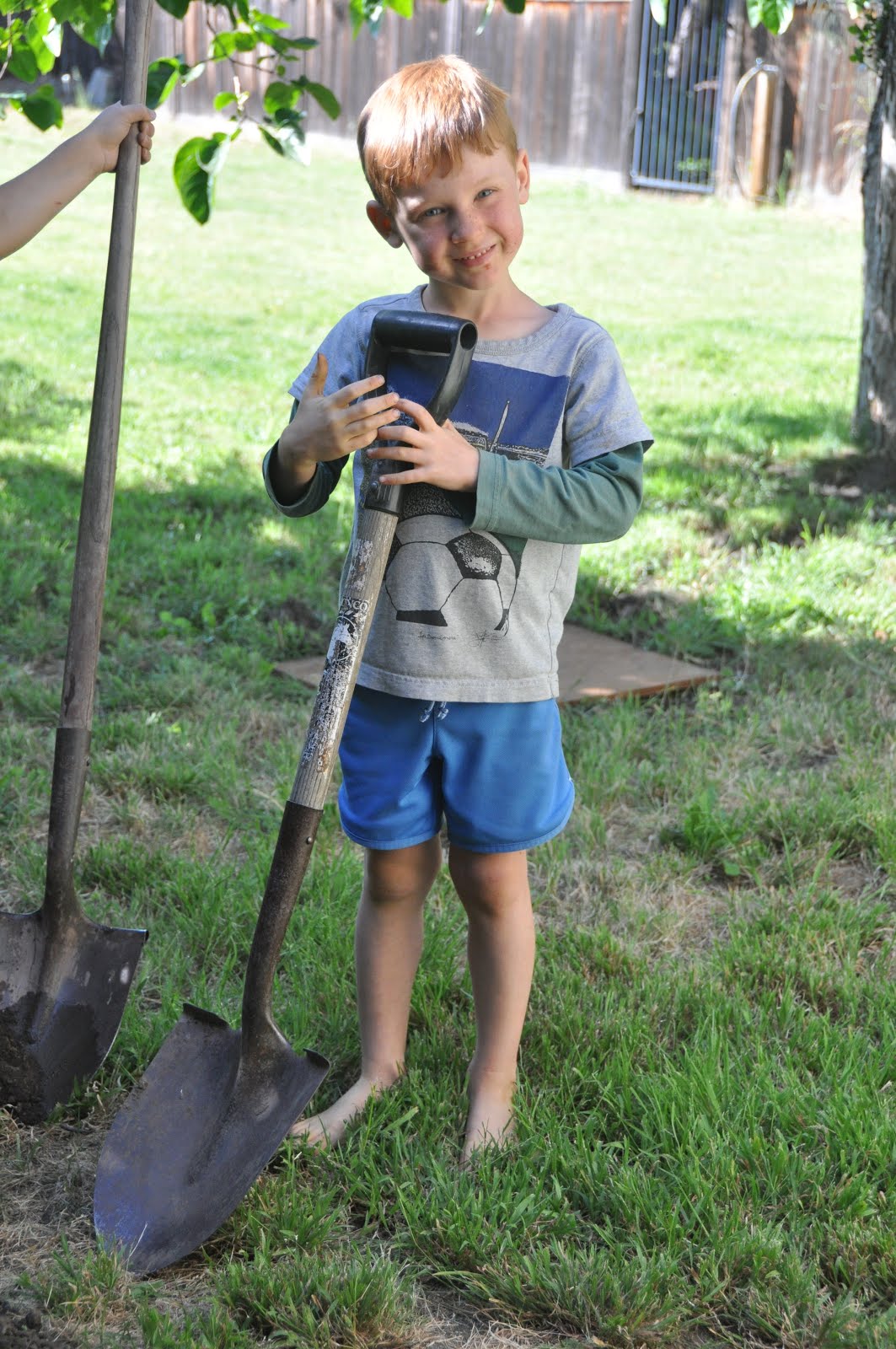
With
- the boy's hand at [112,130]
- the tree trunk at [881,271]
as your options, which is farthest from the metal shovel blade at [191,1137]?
the tree trunk at [881,271]

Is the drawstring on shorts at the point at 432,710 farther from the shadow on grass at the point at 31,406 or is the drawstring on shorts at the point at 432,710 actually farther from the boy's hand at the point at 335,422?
the shadow on grass at the point at 31,406

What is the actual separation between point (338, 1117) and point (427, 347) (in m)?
1.19

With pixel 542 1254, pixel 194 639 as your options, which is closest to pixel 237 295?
pixel 194 639

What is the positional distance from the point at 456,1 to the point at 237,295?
8.39m

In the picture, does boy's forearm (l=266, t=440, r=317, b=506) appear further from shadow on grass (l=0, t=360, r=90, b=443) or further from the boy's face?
shadow on grass (l=0, t=360, r=90, b=443)

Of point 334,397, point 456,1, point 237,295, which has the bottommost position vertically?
point 237,295

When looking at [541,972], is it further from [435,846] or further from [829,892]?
[829,892]

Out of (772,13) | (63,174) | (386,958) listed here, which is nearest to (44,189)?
(63,174)

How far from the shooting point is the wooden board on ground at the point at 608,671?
386 cm

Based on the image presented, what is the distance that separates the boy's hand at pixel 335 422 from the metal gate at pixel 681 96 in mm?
14606

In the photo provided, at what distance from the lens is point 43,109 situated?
118 inches

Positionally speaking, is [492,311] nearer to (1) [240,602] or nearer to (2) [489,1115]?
(2) [489,1115]

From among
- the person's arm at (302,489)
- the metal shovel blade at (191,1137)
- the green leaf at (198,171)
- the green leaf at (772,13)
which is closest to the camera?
the metal shovel blade at (191,1137)

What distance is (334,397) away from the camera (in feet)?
6.07
